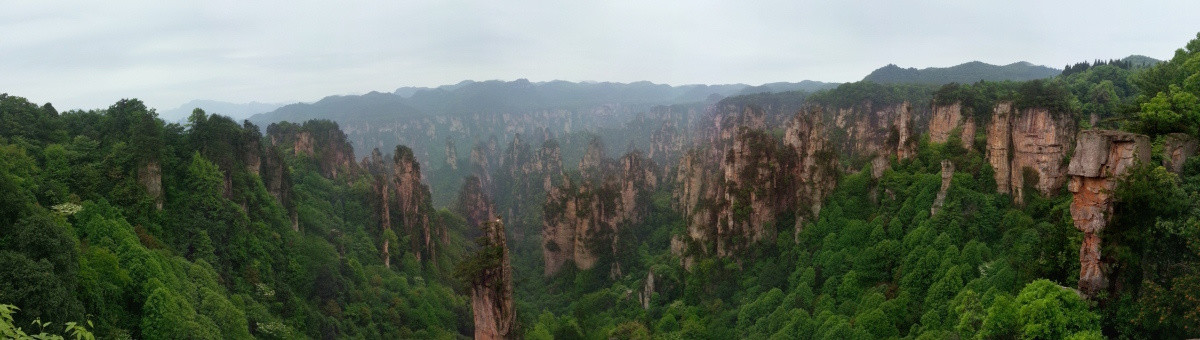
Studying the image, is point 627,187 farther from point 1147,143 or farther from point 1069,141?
point 1147,143

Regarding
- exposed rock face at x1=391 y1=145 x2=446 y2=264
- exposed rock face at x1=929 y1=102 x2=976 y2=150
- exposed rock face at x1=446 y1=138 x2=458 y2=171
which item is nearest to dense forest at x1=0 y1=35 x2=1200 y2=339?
exposed rock face at x1=929 y1=102 x2=976 y2=150

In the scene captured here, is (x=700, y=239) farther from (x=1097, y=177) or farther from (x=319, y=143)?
(x=319, y=143)

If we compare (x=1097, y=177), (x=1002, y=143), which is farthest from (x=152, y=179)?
(x=1002, y=143)

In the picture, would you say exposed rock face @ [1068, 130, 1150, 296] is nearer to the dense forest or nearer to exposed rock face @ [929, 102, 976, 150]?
the dense forest

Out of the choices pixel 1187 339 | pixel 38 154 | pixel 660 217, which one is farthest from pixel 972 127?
pixel 38 154

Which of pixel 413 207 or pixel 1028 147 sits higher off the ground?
pixel 1028 147

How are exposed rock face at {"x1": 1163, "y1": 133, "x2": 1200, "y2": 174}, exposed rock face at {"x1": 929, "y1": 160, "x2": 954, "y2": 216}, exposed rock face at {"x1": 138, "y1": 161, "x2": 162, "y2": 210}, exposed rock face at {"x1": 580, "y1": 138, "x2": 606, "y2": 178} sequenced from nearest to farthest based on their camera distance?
exposed rock face at {"x1": 1163, "y1": 133, "x2": 1200, "y2": 174} < exposed rock face at {"x1": 929, "y1": 160, "x2": 954, "y2": 216} < exposed rock face at {"x1": 138, "y1": 161, "x2": 162, "y2": 210} < exposed rock face at {"x1": 580, "y1": 138, "x2": 606, "y2": 178}

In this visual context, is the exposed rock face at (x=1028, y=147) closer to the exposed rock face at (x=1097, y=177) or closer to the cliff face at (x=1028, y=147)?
the cliff face at (x=1028, y=147)
